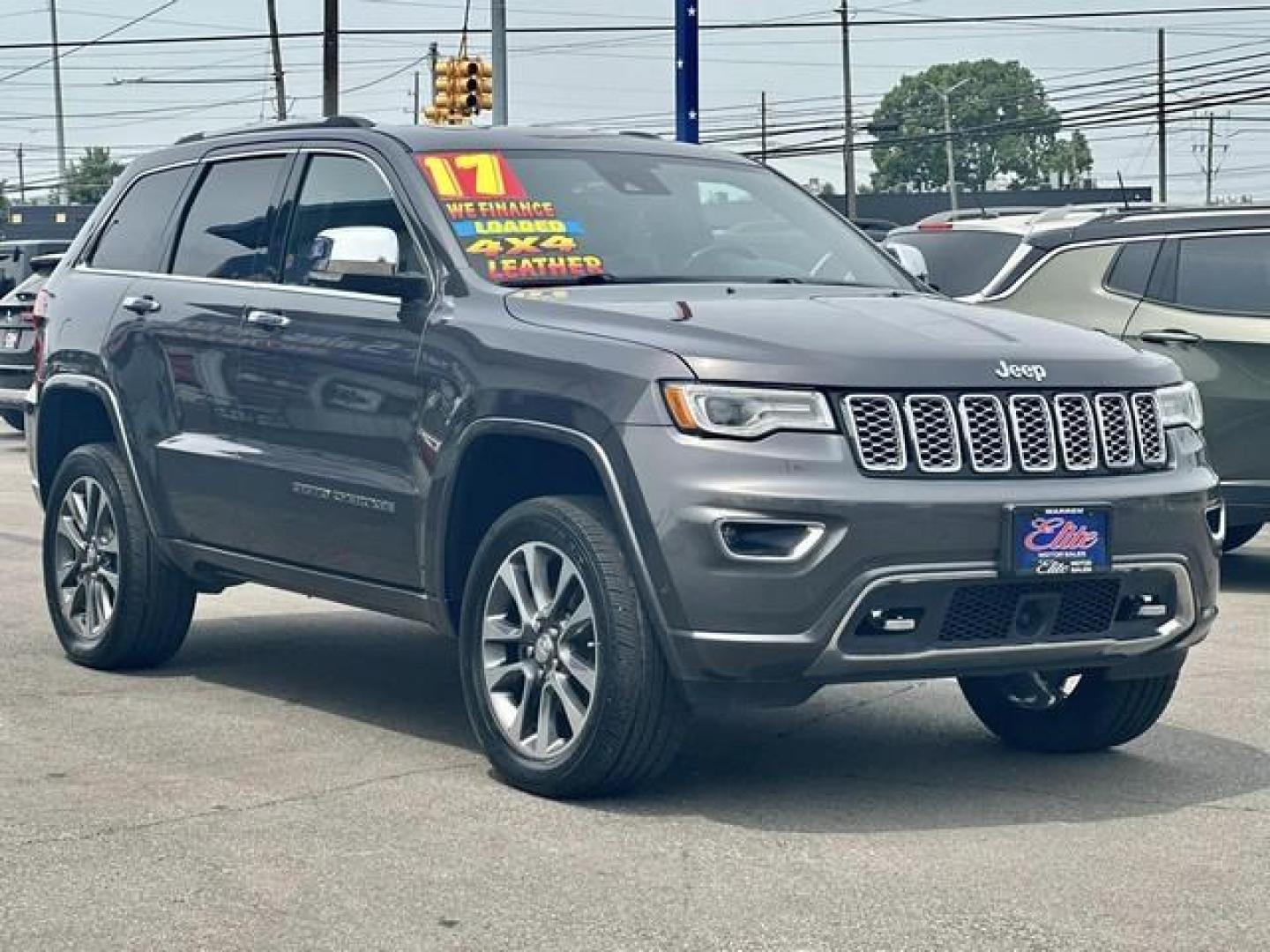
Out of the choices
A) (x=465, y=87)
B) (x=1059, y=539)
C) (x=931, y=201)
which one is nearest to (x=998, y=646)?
(x=1059, y=539)

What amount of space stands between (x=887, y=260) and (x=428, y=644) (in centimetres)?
257

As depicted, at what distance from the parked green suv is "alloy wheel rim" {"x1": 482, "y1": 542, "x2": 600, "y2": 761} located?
18.7 feet

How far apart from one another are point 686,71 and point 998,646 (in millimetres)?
16703

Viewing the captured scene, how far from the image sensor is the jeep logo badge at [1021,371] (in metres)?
6.39

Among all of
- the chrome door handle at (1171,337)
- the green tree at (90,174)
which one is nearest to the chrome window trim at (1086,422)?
the chrome door handle at (1171,337)

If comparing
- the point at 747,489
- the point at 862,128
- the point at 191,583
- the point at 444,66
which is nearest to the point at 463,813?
the point at 747,489

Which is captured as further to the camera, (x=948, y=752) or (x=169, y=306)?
(x=169, y=306)

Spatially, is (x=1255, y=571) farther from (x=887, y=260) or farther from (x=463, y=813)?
(x=463, y=813)

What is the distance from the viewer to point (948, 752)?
7.42 metres

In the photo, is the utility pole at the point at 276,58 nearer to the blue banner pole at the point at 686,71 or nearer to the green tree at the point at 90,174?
the blue banner pole at the point at 686,71

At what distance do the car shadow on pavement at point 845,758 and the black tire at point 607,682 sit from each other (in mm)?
127

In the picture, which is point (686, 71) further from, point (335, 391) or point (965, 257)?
point (335, 391)

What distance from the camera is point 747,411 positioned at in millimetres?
6137

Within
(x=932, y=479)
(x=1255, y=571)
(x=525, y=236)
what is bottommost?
(x=1255, y=571)
